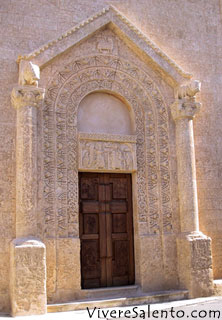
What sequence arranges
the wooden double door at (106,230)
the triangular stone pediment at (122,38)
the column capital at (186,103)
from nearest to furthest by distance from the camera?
the triangular stone pediment at (122,38) < the wooden double door at (106,230) < the column capital at (186,103)

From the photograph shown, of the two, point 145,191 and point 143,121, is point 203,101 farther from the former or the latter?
point 145,191

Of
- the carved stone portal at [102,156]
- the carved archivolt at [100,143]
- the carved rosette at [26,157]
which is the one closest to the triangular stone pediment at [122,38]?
the carved stone portal at [102,156]

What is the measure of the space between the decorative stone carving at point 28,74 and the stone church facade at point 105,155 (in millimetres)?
19

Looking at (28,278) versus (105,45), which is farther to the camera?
(105,45)

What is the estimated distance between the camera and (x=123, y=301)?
7621 millimetres

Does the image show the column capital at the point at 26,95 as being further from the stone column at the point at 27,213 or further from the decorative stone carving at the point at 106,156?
the decorative stone carving at the point at 106,156

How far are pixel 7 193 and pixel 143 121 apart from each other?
10.3ft

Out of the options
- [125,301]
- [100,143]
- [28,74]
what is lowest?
[125,301]

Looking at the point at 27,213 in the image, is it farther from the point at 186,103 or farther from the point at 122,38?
the point at 122,38

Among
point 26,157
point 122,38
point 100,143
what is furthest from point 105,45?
point 26,157

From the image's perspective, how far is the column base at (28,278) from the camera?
22.5ft

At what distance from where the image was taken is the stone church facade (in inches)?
298

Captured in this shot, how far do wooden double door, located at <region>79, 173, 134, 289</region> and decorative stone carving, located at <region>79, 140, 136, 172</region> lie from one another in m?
0.27

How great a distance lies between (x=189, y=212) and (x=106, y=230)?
1700 millimetres
